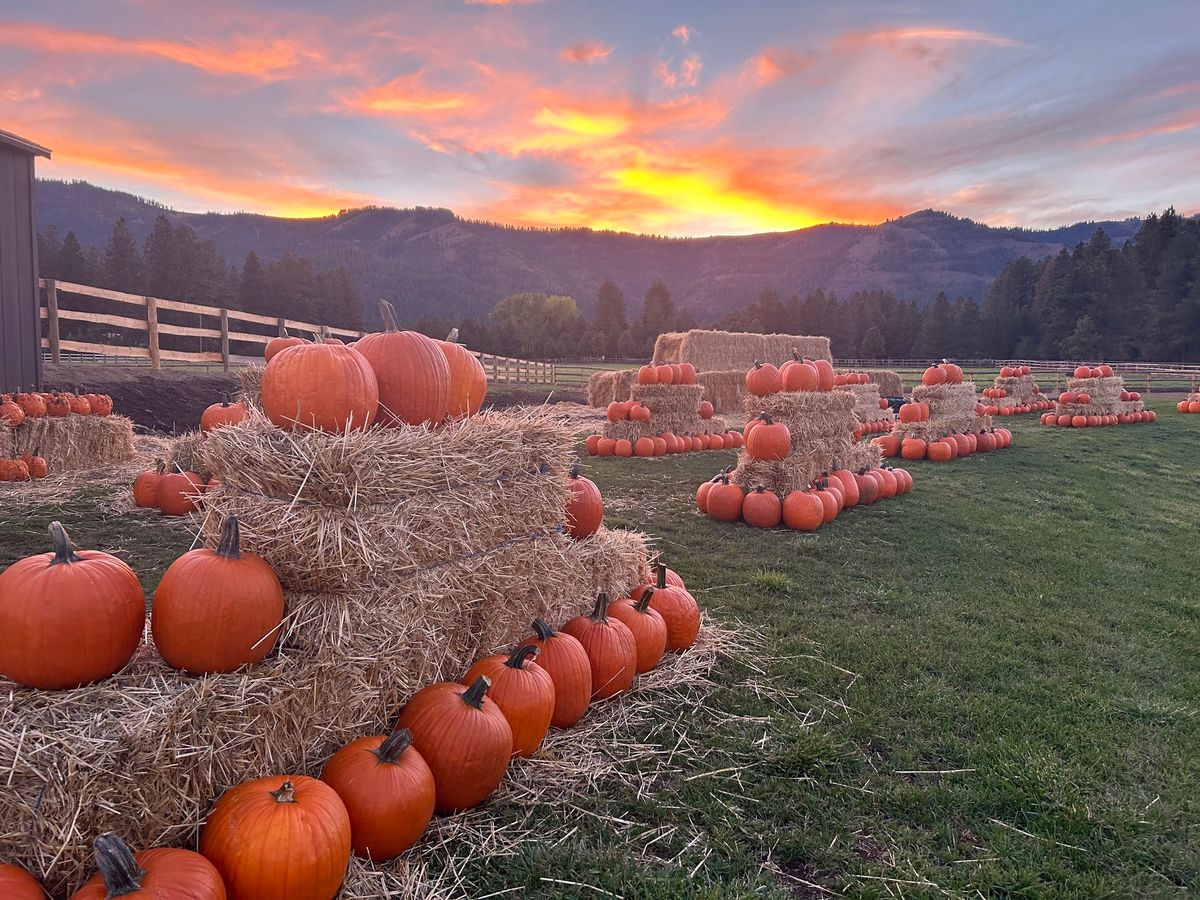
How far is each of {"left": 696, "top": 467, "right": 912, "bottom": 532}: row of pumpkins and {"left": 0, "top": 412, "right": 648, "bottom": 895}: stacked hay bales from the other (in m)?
4.15

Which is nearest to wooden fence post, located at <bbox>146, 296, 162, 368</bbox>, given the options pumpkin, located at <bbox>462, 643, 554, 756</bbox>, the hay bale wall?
pumpkin, located at <bbox>462, 643, 554, 756</bbox>

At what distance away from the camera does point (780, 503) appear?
25.1 feet

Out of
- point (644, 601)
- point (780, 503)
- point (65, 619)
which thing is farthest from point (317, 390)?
point (780, 503)

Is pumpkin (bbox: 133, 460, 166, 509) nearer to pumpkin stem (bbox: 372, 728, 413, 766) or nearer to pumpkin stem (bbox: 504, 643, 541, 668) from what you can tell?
pumpkin stem (bbox: 504, 643, 541, 668)

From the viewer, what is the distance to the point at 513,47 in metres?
10.6

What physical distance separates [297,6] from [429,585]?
909 centimetres

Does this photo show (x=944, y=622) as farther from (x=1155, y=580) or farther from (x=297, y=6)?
(x=297, y=6)

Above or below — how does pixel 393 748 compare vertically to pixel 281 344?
below

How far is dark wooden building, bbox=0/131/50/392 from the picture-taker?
11.6 metres

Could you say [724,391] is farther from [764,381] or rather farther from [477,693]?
[477,693]

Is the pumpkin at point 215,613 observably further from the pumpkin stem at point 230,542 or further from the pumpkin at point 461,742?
the pumpkin at point 461,742

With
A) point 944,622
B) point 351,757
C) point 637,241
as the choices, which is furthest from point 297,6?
point 637,241

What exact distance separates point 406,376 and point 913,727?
3.10m

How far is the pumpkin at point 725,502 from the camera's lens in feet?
25.2
